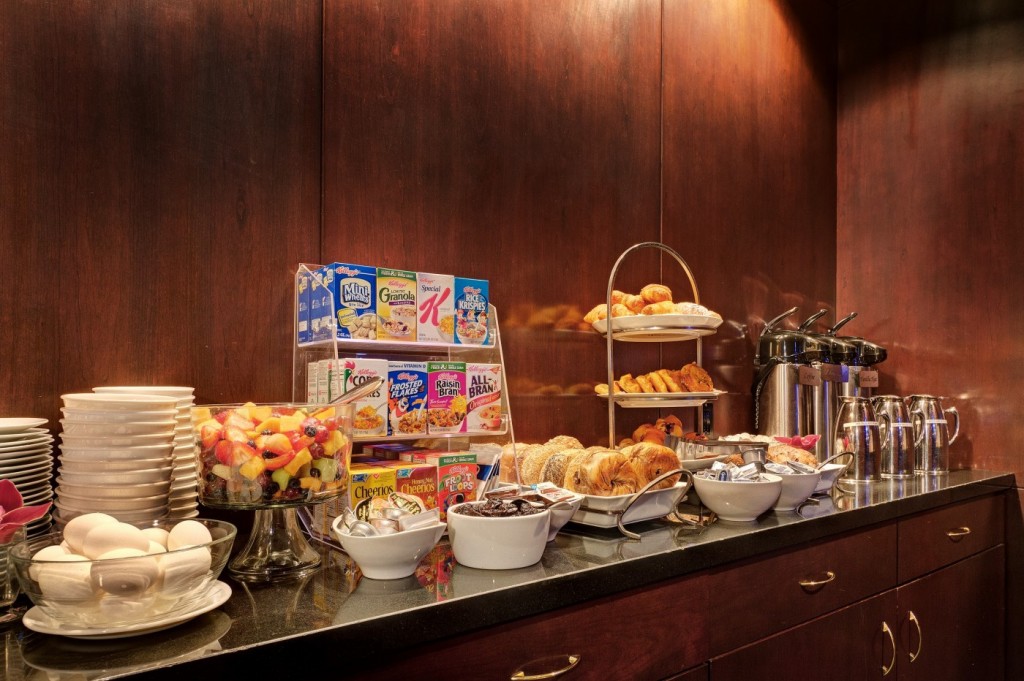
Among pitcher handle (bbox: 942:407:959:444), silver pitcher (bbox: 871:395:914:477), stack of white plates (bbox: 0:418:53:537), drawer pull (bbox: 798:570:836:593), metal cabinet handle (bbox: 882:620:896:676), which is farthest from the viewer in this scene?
pitcher handle (bbox: 942:407:959:444)

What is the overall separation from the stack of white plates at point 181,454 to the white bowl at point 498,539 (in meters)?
0.47

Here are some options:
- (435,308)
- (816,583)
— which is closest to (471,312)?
(435,308)

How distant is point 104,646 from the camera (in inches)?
33.5

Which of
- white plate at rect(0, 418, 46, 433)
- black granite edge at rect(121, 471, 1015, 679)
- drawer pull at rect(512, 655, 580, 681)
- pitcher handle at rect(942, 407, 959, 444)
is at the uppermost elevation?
white plate at rect(0, 418, 46, 433)

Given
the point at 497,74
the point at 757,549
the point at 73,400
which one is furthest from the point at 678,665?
→ the point at 497,74

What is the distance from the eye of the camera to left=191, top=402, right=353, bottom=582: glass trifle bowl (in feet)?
3.62

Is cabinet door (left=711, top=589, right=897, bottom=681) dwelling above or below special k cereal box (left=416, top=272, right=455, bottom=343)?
below

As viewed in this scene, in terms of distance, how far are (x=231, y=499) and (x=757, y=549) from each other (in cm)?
103

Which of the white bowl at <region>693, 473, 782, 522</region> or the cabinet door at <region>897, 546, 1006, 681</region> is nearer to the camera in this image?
the white bowl at <region>693, 473, 782, 522</region>

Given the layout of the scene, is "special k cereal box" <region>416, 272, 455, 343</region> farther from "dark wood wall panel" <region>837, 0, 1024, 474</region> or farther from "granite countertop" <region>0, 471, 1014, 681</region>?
"dark wood wall panel" <region>837, 0, 1024, 474</region>

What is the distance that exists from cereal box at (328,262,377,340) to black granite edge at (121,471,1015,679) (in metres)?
0.60

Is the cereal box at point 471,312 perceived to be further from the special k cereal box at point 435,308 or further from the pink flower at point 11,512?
the pink flower at point 11,512

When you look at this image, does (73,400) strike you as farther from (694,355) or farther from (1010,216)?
(1010,216)

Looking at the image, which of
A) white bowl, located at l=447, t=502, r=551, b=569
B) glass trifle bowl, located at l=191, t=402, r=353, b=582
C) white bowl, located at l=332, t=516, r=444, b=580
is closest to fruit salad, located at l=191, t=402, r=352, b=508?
glass trifle bowl, located at l=191, t=402, r=353, b=582
